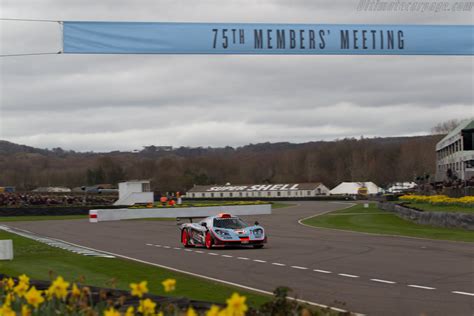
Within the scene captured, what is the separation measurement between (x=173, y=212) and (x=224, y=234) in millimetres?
32405

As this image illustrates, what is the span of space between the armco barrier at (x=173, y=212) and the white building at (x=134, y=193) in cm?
1303

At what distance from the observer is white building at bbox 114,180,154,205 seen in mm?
69562

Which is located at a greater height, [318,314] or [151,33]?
[151,33]

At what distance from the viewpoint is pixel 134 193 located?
228 feet

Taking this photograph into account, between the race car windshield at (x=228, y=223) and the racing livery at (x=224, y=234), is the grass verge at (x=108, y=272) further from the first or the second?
the race car windshield at (x=228, y=223)

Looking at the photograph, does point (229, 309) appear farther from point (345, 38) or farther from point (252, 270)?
point (345, 38)

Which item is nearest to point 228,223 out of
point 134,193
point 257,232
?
point 257,232

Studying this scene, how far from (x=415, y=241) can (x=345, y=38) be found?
34.6 ft

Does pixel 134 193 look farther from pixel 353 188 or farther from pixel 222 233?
pixel 353 188

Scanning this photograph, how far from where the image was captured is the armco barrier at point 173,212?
52.8 metres

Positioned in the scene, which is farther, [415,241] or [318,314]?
[415,241]

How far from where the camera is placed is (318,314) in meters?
7.08

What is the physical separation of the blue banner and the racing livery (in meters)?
7.96

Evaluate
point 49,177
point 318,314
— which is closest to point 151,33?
point 318,314
